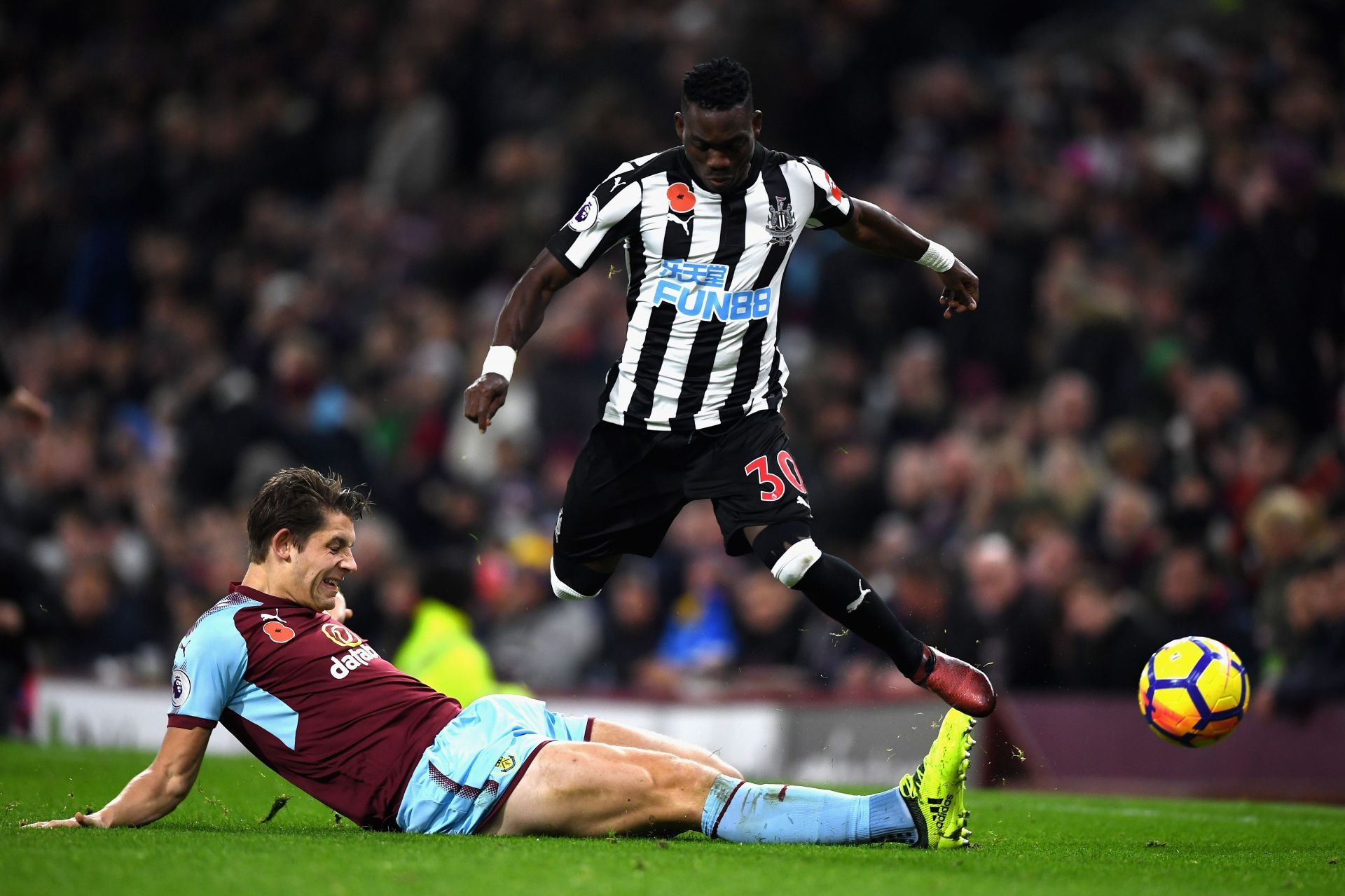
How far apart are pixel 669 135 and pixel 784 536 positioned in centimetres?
954

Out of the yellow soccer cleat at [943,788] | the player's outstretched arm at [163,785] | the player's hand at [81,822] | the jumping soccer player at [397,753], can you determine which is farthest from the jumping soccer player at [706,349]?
the player's hand at [81,822]

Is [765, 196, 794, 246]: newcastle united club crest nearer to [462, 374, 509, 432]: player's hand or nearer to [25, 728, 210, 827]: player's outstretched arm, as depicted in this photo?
[462, 374, 509, 432]: player's hand

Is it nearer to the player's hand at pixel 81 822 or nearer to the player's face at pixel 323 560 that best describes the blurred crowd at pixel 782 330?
the player's face at pixel 323 560

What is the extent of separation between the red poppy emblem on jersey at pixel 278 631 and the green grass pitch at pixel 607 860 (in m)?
0.62

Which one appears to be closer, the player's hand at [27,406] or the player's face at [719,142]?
the player's face at [719,142]

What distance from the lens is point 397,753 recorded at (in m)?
5.18

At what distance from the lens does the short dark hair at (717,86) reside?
566 centimetres

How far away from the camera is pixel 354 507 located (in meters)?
5.41

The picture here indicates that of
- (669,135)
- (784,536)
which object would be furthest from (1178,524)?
(669,135)

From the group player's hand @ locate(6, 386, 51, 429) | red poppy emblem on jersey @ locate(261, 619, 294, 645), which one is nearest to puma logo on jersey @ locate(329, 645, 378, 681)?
red poppy emblem on jersey @ locate(261, 619, 294, 645)

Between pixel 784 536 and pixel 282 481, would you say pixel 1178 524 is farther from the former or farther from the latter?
pixel 282 481

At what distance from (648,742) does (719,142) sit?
2042mm

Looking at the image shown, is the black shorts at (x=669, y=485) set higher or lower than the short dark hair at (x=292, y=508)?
higher

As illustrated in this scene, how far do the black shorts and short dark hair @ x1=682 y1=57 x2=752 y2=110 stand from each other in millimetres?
1131
